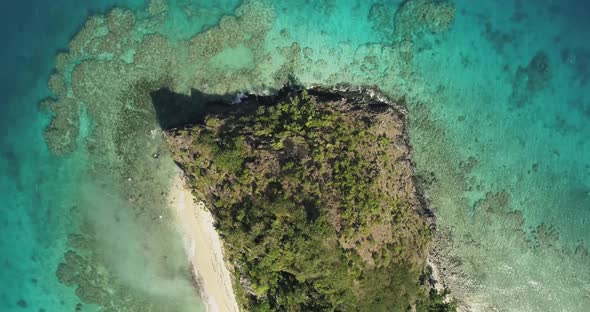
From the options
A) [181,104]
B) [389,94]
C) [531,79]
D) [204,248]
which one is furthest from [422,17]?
[204,248]

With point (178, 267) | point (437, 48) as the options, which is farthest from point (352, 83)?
point (178, 267)

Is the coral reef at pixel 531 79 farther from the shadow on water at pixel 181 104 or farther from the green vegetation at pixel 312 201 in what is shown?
the shadow on water at pixel 181 104

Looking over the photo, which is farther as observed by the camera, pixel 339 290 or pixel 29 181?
pixel 29 181

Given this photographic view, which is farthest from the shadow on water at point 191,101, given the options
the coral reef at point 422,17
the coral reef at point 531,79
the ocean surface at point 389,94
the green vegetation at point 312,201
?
the coral reef at point 531,79

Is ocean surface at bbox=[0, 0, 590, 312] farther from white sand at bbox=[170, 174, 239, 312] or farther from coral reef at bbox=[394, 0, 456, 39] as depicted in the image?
white sand at bbox=[170, 174, 239, 312]

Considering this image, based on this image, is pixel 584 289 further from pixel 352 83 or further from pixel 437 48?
pixel 352 83

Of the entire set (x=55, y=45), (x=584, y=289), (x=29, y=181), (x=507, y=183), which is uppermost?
(x=55, y=45)
